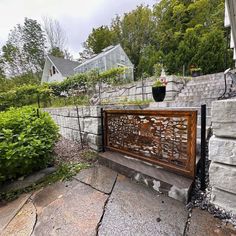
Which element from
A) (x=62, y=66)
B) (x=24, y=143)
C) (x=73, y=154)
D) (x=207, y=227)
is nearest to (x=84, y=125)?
(x=73, y=154)

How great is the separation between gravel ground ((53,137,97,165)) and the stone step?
14.5 inches

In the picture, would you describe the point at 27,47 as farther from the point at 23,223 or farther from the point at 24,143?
the point at 23,223

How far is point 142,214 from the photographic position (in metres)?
1.45

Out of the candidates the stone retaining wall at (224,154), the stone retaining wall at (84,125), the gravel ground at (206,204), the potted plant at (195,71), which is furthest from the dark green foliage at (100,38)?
the gravel ground at (206,204)

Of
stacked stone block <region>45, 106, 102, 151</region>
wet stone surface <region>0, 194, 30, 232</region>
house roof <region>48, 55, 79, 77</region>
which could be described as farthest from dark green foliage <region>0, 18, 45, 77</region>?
wet stone surface <region>0, 194, 30, 232</region>

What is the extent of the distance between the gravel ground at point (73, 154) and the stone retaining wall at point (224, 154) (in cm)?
175

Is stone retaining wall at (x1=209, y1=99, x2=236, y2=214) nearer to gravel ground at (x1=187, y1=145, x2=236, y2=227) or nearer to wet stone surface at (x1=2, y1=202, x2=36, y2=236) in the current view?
gravel ground at (x1=187, y1=145, x2=236, y2=227)

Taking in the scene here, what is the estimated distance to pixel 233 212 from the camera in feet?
4.38

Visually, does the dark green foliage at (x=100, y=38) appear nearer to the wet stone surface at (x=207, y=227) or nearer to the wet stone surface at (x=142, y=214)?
the wet stone surface at (x=142, y=214)

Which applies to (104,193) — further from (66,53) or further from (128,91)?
(66,53)

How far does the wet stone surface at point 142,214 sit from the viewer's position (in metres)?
1.29

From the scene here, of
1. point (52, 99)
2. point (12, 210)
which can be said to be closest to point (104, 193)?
point (12, 210)

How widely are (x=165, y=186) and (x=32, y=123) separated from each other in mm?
2128

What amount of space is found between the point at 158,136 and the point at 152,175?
1.45 feet
